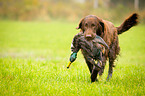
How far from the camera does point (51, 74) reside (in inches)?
196

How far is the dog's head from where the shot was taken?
400cm

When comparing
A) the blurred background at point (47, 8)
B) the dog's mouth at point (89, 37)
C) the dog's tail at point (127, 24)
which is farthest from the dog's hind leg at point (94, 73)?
the blurred background at point (47, 8)

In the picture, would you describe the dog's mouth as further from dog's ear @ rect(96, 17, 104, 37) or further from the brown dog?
dog's ear @ rect(96, 17, 104, 37)

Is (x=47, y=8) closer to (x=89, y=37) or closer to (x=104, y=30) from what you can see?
(x=104, y=30)

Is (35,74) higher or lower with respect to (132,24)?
lower

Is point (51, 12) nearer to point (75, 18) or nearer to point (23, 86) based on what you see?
point (75, 18)

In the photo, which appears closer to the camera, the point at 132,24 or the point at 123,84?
the point at 123,84

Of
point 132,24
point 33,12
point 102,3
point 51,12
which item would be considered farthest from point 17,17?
point 132,24

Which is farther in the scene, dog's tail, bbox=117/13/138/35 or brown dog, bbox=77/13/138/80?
dog's tail, bbox=117/13/138/35

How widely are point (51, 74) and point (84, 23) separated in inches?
63.3

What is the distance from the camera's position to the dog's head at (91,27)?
3998mm

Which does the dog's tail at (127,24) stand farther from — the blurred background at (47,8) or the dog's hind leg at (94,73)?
the blurred background at (47,8)

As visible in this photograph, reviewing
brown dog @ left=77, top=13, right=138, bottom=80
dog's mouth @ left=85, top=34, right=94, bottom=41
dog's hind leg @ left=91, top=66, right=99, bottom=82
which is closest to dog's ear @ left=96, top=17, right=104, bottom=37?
brown dog @ left=77, top=13, right=138, bottom=80

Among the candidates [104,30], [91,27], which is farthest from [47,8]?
[91,27]
